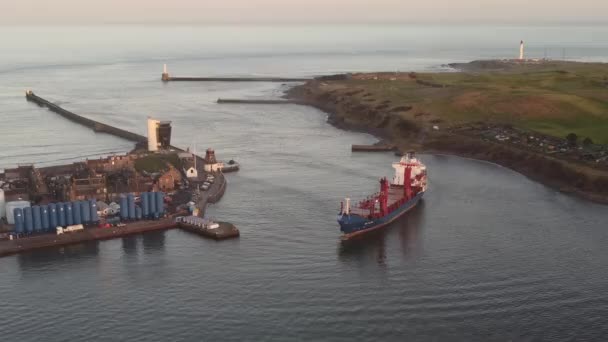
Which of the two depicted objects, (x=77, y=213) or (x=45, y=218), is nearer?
(x=45, y=218)

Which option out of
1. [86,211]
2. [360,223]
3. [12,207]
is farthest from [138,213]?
[360,223]

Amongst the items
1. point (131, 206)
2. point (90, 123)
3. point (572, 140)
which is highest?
point (90, 123)

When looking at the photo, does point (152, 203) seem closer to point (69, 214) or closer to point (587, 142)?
point (69, 214)

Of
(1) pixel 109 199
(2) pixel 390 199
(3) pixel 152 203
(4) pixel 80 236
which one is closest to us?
(4) pixel 80 236

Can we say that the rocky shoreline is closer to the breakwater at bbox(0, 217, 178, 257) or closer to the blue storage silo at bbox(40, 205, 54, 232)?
the breakwater at bbox(0, 217, 178, 257)

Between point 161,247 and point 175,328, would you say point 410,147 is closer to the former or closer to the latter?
point 161,247

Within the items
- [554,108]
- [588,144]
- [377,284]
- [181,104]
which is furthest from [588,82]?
[377,284]

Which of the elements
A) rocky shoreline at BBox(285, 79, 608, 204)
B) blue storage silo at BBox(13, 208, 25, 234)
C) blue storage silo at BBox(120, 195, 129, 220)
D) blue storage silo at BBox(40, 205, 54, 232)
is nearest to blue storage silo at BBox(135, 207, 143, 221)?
blue storage silo at BBox(120, 195, 129, 220)

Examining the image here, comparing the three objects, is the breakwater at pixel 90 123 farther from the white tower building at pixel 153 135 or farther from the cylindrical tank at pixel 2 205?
the cylindrical tank at pixel 2 205

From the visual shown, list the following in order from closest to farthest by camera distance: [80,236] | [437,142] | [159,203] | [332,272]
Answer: [332,272] → [80,236] → [159,203] → [437,142]
